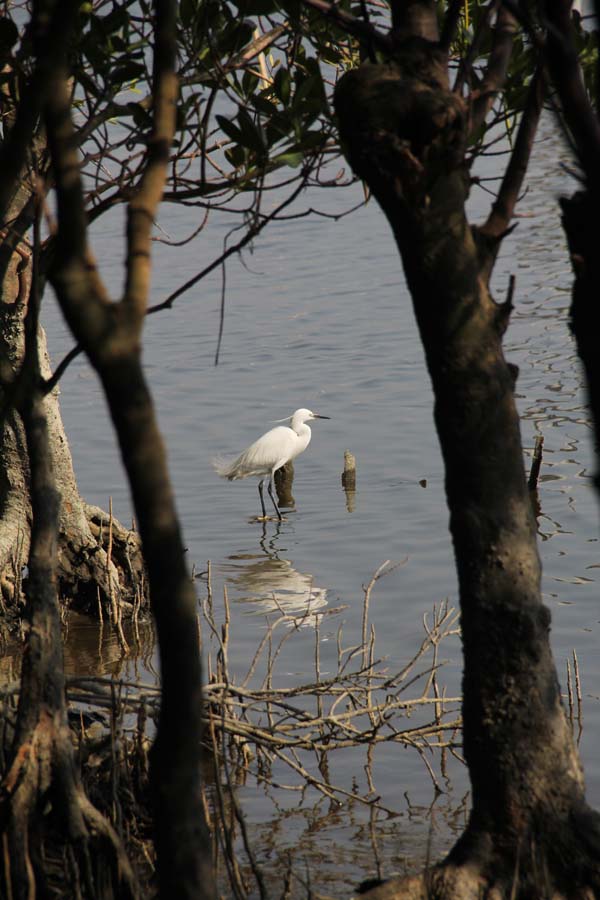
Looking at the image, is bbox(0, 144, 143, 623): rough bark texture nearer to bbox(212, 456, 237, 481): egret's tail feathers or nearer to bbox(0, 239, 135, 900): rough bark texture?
bbox(0, 239, 135, 900): rough bark texture

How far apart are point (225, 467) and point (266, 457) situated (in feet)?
1.79

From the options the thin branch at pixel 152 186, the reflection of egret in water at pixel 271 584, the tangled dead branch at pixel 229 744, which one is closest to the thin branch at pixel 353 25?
the thin branch at pixel 152 186

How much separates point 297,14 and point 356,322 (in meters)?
14.8

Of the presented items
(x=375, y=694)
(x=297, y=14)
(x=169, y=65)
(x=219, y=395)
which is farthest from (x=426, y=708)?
(x=219, y=395)

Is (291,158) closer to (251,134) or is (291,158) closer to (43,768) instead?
(251,134)

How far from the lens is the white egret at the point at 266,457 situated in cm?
1184

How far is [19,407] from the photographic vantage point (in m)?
3.65

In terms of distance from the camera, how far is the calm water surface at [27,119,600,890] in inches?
228

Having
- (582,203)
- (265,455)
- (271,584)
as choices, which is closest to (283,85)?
(582,203)

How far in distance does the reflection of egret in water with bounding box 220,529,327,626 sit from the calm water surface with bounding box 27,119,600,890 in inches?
0.9

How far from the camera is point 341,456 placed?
43.2 ft

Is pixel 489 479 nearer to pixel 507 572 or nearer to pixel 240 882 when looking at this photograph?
pixel 507 572

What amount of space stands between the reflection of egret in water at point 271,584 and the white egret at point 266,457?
1200 mm

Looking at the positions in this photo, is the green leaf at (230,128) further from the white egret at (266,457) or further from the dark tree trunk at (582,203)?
the white egret at (266,457)
